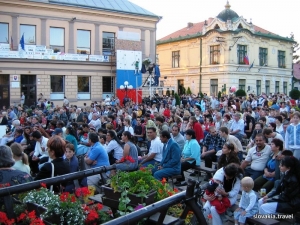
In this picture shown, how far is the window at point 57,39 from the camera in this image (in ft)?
99.7

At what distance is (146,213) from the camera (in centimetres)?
252

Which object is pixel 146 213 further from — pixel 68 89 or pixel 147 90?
pixel 147 90

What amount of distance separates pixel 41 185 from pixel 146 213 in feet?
5.33

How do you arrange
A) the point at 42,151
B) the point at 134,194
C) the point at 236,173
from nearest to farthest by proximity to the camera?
the point at 134,194, the point at 236,173, the point at 42,151

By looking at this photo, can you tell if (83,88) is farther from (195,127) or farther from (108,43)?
(195,127)

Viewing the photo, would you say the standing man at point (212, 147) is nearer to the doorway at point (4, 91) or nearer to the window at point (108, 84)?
the doorway at point (4, 91)

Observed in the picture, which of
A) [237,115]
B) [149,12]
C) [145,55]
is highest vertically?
[149,12]

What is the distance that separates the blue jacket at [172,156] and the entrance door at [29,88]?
76.6 feet

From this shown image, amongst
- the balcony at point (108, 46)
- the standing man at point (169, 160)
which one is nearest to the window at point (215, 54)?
the balcony at point (108, 46)

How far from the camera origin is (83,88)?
3238cm

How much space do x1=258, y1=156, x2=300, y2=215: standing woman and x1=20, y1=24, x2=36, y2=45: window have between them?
27.3 m

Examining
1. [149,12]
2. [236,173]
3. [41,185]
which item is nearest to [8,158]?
[41,185]

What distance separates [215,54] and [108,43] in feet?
46.0

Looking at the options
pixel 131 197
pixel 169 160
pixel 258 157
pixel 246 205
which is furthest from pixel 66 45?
pixel 131 197
